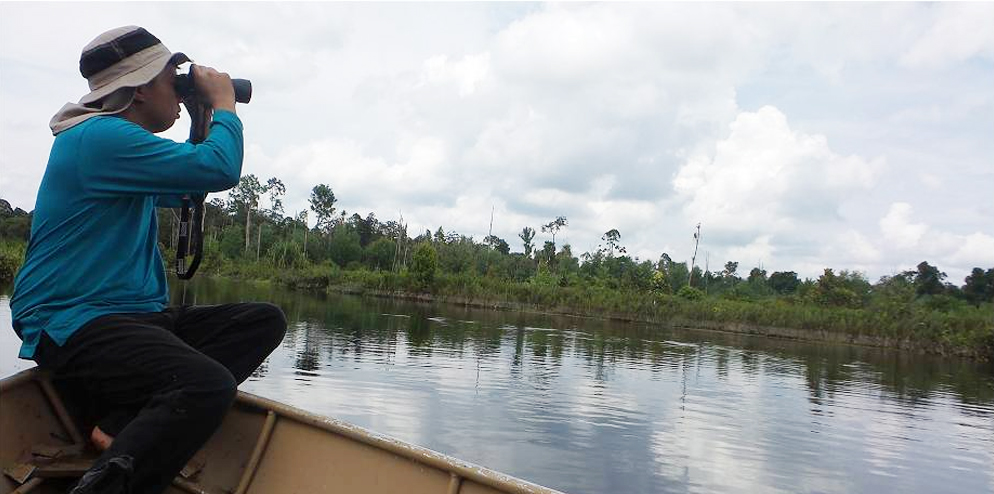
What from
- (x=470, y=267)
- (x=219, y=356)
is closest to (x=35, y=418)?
(x=219, y=356)

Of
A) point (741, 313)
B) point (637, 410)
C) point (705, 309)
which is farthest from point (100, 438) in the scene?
point (705, 309)

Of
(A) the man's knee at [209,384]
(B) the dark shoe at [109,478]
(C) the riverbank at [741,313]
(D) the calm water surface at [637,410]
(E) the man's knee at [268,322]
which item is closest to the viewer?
(B) the dark shoe at [109,478]

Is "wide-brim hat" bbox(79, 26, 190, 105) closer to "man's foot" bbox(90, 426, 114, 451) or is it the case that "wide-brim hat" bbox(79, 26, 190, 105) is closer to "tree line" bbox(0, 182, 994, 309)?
"man's foot" bbox(90, 426, 114, 451)

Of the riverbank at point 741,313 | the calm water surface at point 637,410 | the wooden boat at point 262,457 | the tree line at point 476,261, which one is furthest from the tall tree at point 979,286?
the wooden boat at point 262,457

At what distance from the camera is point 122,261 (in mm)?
2025

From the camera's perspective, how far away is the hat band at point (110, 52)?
202cm

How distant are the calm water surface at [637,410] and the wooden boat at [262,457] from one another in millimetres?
4890

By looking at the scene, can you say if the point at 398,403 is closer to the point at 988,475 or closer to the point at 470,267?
the point at 988,475

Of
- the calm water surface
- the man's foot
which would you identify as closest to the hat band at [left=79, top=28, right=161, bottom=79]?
the man's foot

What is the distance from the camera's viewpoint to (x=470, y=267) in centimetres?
5181

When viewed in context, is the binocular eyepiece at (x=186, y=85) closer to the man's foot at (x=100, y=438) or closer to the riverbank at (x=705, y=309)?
the man's foot at (x=100, y=438)

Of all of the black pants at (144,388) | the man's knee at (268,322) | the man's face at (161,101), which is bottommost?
the black pants at (144,388)

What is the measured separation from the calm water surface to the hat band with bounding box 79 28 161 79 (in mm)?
5718

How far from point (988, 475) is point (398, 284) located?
34.8m
